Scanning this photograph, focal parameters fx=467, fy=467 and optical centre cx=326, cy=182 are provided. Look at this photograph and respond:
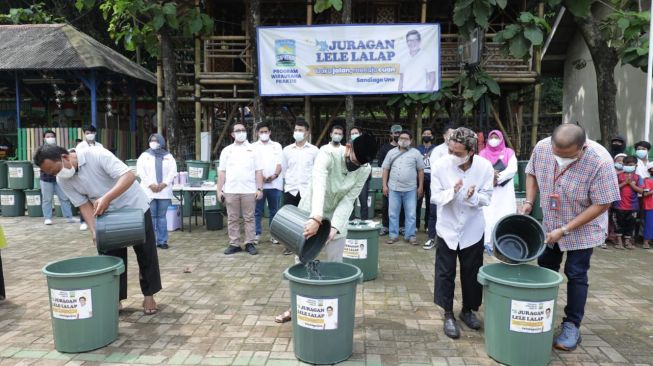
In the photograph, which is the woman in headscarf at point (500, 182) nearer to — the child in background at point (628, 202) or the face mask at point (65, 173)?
the child in background at point (628, 202)

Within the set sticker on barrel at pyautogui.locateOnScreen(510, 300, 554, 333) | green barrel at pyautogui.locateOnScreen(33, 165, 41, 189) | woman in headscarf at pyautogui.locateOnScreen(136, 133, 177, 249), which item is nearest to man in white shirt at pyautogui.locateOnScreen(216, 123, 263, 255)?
woman in headscarf at pyautogui.locateOnScreen(136, 133, 177, 249)

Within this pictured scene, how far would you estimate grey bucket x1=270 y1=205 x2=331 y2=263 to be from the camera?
11.4 ft

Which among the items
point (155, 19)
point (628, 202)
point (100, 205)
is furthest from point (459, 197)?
point (155, 19)

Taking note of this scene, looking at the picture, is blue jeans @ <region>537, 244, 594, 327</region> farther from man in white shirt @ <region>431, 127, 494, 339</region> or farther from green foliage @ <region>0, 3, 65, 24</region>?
green foliage @ <region>0, 3, 65, 24</region>

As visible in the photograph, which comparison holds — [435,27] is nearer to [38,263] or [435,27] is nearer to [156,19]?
[156,19]

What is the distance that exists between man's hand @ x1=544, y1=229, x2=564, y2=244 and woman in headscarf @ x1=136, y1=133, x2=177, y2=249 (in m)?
5.54

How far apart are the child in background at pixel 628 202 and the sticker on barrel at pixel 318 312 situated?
618 cm

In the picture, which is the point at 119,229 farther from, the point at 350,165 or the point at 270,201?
the point at 270,201

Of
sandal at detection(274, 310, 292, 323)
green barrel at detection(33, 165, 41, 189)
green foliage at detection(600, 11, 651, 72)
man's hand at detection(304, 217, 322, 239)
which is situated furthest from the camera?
green barrel at detection(33, 165, 41, 189)

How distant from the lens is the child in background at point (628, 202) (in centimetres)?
744

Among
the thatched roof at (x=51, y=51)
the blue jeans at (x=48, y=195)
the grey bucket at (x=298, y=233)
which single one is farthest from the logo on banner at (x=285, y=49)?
the grey bucket at (x=298, y=233)

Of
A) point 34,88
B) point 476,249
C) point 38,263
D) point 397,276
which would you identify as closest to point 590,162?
point 476,249

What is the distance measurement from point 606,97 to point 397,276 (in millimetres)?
6782

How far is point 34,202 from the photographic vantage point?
1022 cm
